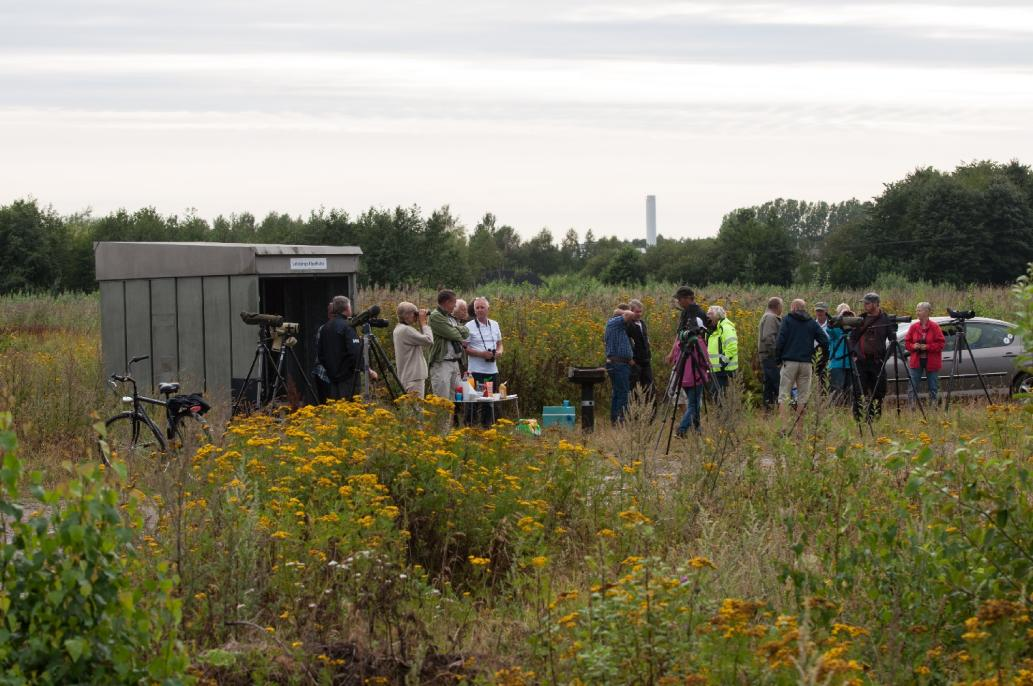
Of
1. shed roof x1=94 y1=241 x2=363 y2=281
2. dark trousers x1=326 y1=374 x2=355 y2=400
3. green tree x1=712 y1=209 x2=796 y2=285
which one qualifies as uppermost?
green tree x1=712 y1=209 x2=796 y2=285

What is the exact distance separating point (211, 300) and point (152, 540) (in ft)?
32.9

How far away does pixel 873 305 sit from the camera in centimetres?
1587

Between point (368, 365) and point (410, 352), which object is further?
point (368, 365)

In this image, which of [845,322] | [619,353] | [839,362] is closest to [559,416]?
[619,353]

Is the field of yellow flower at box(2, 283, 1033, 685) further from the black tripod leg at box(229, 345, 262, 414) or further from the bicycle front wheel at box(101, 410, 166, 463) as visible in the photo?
Result: the black tripod leg at box(229, 345, 262, 414)

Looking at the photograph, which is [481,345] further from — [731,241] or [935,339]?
[731,241]

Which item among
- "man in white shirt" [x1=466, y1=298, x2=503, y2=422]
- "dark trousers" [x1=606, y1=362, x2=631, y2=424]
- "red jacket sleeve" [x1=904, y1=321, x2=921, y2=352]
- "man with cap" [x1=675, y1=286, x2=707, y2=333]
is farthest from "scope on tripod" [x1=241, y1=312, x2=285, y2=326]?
"red jacket sleeve" [x1=904, y1=321, x2=921, y2=352]

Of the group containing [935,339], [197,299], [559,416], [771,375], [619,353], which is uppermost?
[197,299]

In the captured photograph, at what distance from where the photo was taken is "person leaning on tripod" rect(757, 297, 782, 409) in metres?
17.1

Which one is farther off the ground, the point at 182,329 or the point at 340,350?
the point at 182,329

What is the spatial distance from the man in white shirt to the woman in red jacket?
591cm

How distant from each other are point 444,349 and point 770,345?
17.8 ft

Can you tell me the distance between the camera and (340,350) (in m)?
14.1

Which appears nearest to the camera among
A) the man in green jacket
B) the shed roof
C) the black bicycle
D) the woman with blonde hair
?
the black bicycle
